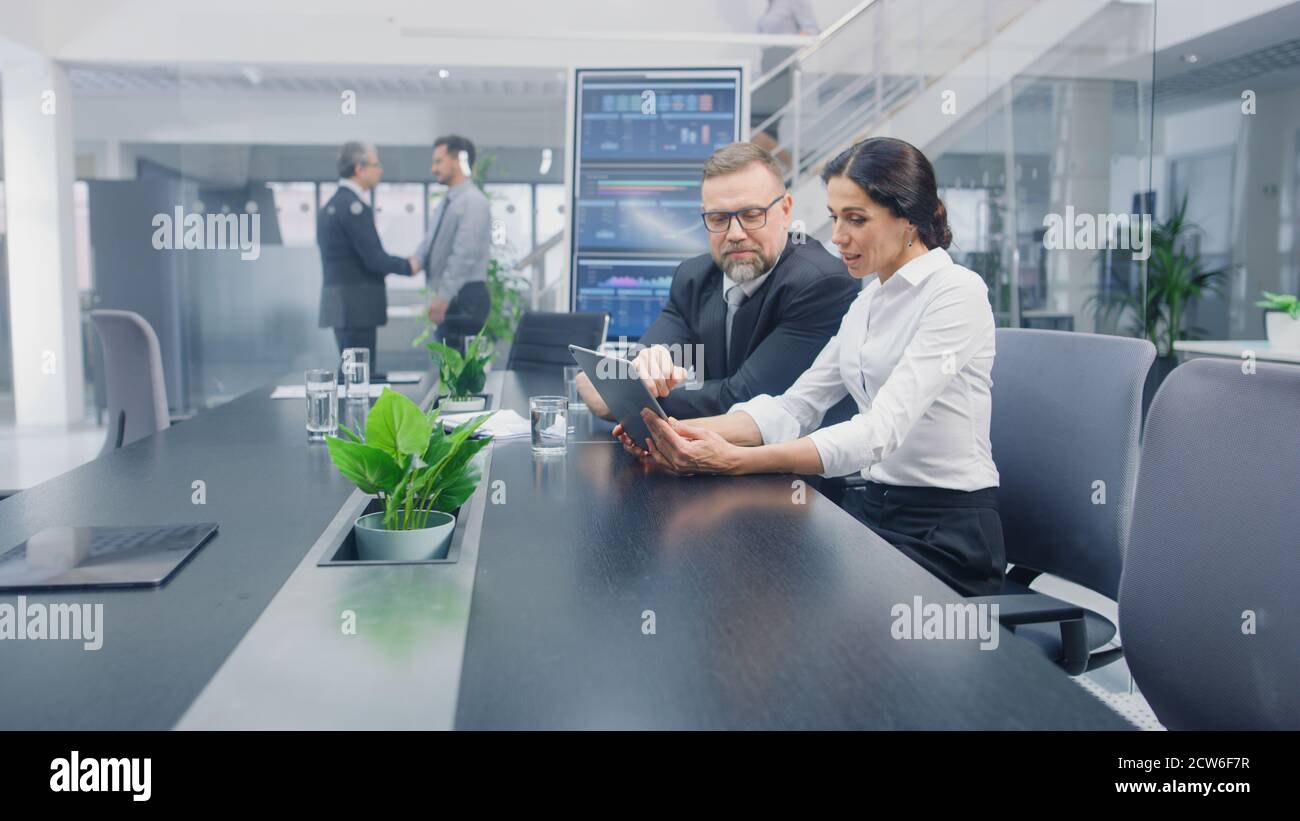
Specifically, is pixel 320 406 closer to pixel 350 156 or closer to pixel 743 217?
pixel 743 217

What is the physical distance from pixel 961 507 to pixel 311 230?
5.77 meters

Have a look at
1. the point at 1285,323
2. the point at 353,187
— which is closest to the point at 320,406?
the point at 1285,323

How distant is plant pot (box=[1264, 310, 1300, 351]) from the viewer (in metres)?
3.43

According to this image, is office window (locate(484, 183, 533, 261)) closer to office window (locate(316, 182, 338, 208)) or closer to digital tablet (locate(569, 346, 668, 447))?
office window (locate(316, 182, 338, 208))

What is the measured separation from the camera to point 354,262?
600 cm

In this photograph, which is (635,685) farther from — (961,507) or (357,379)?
(357,379)

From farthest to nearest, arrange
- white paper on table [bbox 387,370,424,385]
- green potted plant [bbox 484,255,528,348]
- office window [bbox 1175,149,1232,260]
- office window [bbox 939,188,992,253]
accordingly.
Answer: office window [bbox 1175,149,1232,260] → green potted plant [bbox 484,255,528,348] → office window [bbox 939,188,992,253] → white paper on table [bbox 387,370,424,385]

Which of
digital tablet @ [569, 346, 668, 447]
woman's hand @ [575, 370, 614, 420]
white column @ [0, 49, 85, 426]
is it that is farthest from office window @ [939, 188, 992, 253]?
white column @ [0, 49, 85, 426]

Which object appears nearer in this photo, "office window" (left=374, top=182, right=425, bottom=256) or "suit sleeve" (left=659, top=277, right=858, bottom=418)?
"suit sleeve" (left=659, top=277, right=858, bottom=418)

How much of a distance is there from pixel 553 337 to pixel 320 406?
1.93 meters

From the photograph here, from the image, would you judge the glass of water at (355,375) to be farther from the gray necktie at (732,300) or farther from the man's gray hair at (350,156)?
the man's gray hair at (350,156)

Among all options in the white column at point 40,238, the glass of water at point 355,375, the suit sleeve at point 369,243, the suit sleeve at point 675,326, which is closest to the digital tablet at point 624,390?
the suit sleeve at point 675,326

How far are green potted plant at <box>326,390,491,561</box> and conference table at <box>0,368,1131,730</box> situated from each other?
0.14 ft
